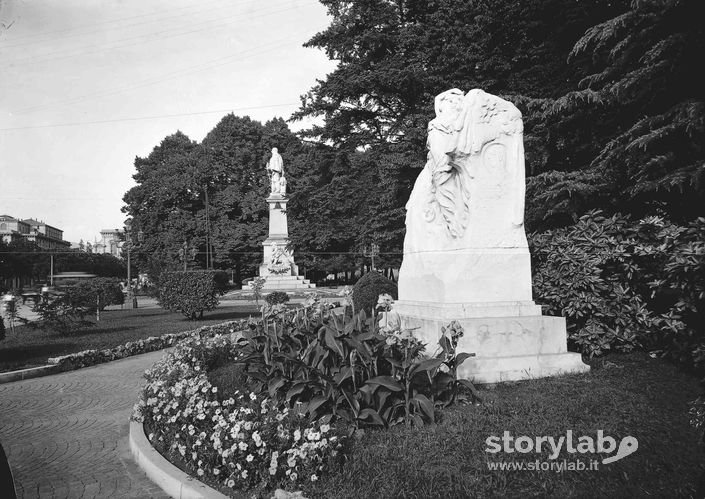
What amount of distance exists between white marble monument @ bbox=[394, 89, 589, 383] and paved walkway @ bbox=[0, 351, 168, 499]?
371cm

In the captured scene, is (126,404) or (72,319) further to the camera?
(72,319)

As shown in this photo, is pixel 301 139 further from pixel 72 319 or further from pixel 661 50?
pixel 661 50

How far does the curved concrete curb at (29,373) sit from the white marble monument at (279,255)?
2451 cm

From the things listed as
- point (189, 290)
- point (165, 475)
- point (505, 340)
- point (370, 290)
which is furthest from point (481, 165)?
point (189, 290)

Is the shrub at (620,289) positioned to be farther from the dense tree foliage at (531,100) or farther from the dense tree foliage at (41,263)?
the dense tree foliage at (41,263)

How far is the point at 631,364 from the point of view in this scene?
632 cm

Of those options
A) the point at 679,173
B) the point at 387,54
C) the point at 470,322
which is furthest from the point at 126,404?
the point at 387,54

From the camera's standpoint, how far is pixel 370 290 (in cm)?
1308

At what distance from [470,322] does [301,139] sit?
1665cm

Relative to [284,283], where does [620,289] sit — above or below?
above

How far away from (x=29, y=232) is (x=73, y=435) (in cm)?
7988

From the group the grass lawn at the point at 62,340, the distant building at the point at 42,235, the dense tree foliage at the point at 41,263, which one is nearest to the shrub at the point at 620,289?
the grass lawn at the point at 62,340

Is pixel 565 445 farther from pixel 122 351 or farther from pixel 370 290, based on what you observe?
pixel 122 351

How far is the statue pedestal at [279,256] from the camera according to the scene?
1358 inches
